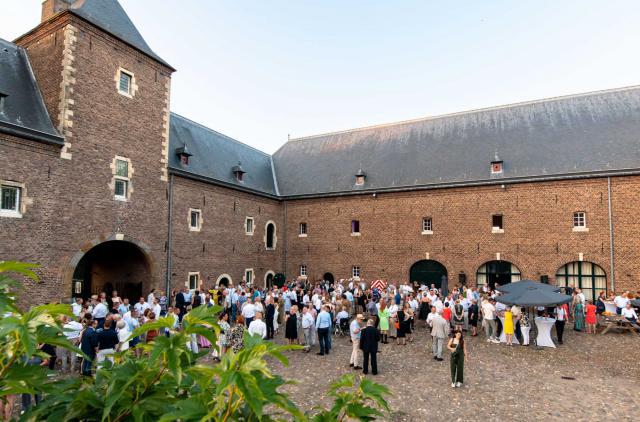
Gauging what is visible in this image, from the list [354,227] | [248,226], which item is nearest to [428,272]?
[354,227]

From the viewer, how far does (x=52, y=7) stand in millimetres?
15734

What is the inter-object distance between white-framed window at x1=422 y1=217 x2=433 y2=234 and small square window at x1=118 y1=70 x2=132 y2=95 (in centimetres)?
1737

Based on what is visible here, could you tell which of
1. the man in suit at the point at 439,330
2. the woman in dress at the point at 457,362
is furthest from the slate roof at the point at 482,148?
the woman in dress at the point at 457,362

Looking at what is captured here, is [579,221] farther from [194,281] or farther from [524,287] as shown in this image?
[194,281]

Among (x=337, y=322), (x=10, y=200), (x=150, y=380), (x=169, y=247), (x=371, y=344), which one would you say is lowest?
(x=337, y=322)

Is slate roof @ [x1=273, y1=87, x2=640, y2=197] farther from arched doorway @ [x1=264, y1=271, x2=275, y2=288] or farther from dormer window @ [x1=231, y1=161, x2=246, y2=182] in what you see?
arched doorway @ [x1=264, y1=271, x2=275, y2=288]

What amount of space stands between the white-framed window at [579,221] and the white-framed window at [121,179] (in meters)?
22.2

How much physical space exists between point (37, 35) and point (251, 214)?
13650 millimetres

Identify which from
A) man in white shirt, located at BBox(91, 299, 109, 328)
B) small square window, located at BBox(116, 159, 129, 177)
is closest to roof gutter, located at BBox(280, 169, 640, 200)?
small square window, located at BBox(116, 159, 129, 177)

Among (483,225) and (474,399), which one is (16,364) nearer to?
(474,399)

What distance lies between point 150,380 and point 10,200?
15127 millimetres

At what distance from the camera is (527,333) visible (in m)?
12.7

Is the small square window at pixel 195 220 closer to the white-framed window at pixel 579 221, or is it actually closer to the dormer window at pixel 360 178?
the dormer window at pixel 360 178

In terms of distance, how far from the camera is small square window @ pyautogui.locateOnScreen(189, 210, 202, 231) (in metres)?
19.9
